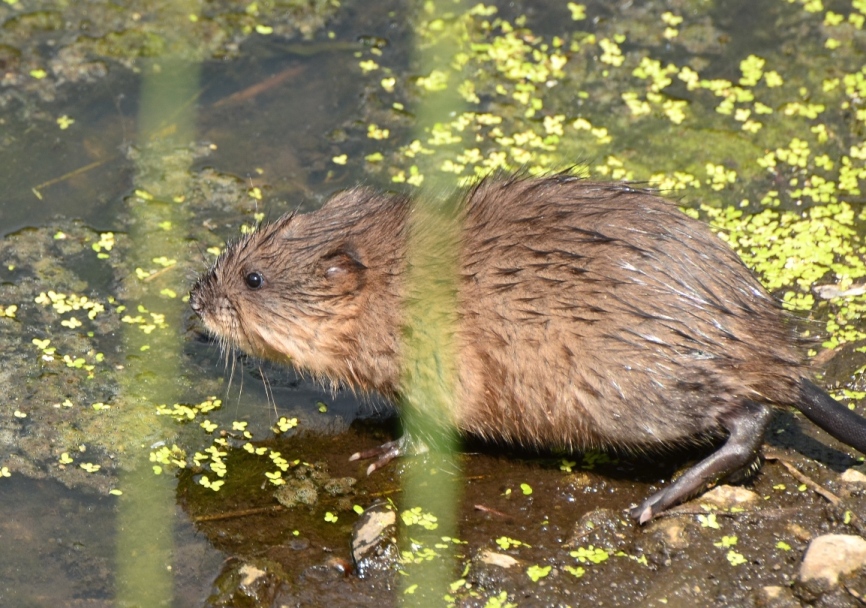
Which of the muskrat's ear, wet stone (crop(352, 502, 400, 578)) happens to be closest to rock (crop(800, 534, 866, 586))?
wet stone (crop(352, 502, 400, 578))

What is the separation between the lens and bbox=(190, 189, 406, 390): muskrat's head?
3.92m

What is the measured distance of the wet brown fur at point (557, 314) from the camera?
3525mm

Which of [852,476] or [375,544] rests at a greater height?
[852,476]

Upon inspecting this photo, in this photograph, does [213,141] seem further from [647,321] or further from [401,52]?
[647,321]

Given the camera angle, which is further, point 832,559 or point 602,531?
point 602,531

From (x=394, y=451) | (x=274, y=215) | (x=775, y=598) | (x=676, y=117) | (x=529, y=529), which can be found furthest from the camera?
(x=676, y=117)

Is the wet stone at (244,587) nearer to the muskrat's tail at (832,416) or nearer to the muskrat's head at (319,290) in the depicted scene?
the muskrat's head at (319,290)

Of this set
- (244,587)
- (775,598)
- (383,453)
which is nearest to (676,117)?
(383,453)

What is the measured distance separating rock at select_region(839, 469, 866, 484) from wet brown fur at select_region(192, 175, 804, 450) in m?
0.40

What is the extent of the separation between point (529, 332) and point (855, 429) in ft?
3.60

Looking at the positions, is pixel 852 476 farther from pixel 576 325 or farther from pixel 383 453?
pixel 383 453

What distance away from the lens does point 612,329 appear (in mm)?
3531

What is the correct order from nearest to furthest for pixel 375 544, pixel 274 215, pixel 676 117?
pixel 375 544
pixel 274 215
pixel 676 117

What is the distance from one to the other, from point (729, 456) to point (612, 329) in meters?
0.56
